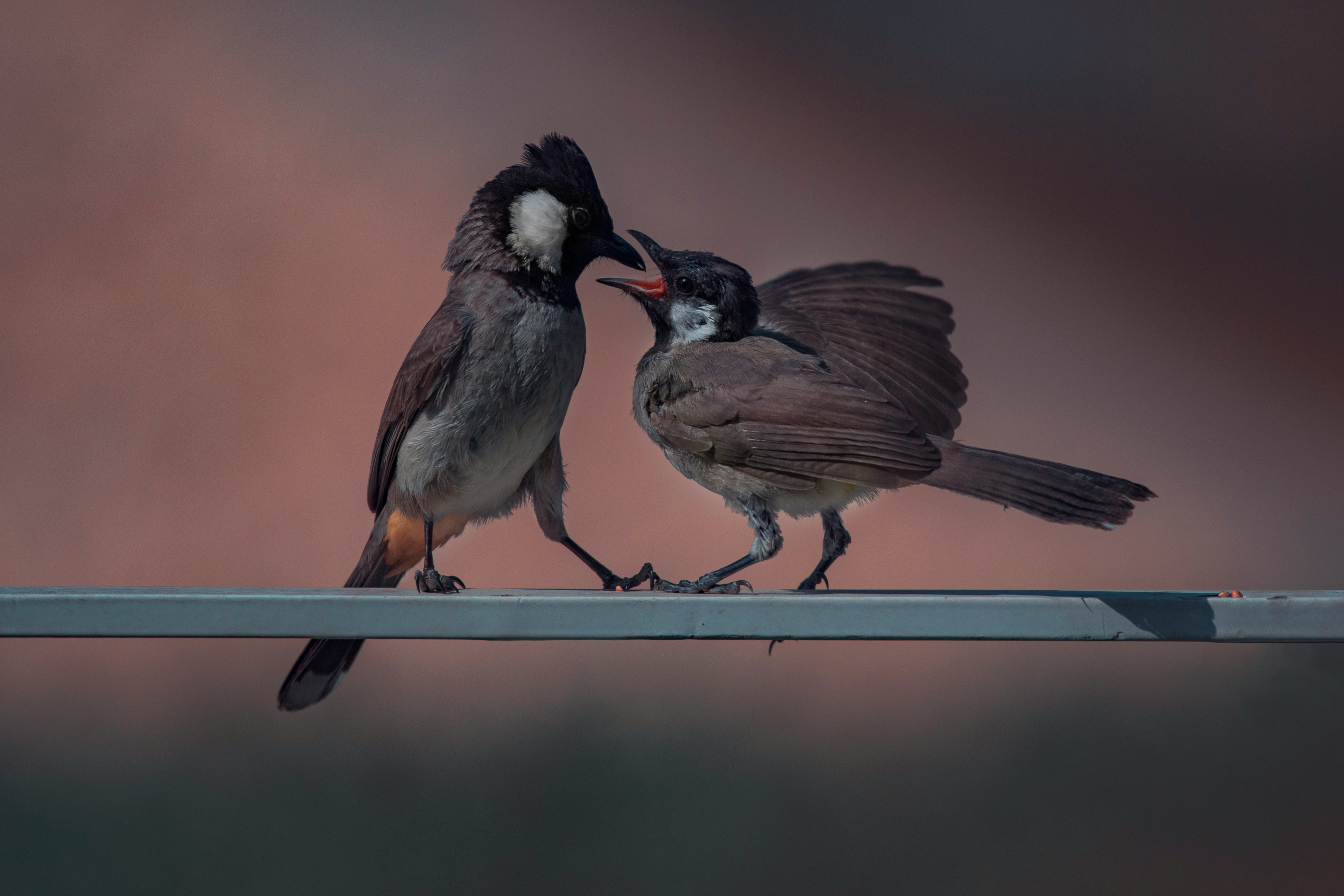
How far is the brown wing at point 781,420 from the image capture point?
1862mm

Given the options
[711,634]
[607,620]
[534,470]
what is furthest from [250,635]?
[534,470]

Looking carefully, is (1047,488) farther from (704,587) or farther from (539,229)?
(539,229)

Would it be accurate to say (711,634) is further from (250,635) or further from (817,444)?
(250,635)

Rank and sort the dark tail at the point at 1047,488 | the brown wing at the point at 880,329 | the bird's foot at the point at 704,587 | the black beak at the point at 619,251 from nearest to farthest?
the dark tail at the point at 1047,488 < the bird's foot at the point at 704,587 < the black beak at the point at 619,251 < the brown wing at the point at 880,329

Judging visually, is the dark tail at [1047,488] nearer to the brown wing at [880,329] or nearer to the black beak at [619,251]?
the brown wing at [880,329]

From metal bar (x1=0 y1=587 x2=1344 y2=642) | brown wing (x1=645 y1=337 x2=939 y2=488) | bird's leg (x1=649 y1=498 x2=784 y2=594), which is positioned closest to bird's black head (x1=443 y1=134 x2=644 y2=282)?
brown wing (x1=645 y1=337 x2=939 y2=488)

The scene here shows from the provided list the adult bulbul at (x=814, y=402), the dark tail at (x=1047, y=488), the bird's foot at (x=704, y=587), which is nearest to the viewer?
the dark tail at (x=1047, y=488)

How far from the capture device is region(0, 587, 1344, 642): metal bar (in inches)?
64.2

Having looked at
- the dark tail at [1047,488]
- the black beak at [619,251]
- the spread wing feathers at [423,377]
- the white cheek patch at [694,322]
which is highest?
the black beak at [619,251]

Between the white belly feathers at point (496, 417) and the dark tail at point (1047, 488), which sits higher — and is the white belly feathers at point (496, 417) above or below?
below

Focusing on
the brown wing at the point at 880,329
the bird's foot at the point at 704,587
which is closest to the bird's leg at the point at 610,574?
the bird's foot at the point at 704,587

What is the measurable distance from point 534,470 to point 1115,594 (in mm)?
1348

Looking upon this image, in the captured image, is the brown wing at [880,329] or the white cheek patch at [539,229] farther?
the brown wing at [880,329]

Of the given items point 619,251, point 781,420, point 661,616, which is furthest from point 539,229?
point 661,616
